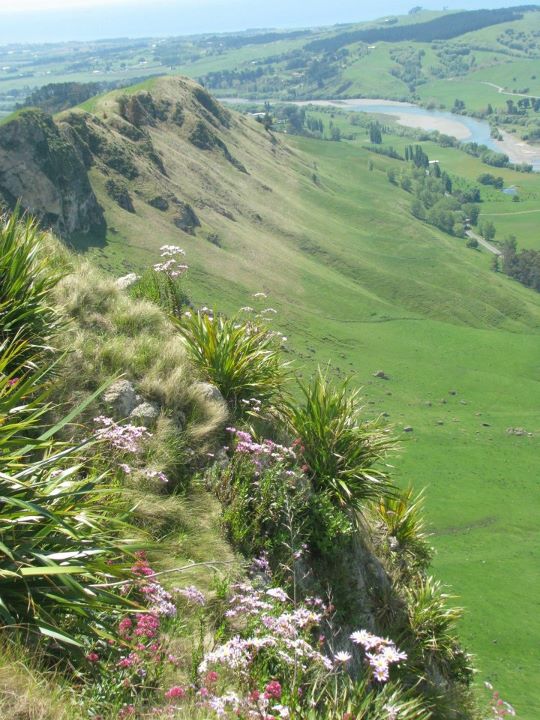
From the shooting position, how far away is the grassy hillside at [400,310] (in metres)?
42.2

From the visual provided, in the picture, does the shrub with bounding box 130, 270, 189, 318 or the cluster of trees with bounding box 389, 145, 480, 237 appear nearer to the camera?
the shrub with bounding box 130, 270, 189, 318

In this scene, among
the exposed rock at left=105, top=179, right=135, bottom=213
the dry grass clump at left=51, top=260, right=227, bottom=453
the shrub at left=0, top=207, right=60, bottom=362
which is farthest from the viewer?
the exposed rock at left=105, top=179, right=135, bottom=213

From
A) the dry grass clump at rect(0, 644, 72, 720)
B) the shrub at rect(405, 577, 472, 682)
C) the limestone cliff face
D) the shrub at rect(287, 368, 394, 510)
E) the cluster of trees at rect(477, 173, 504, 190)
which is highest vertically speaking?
the dry grass clump at rect(0, 644, 72, 720)

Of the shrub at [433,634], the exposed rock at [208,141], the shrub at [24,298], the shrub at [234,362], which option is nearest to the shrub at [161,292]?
the shrub at [234,362]

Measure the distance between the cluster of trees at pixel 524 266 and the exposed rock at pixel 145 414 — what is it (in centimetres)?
12015

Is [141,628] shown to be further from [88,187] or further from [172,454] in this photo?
[88,187]

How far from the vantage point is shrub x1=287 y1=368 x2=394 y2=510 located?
7.80 meters

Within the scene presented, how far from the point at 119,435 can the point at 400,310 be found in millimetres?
92922

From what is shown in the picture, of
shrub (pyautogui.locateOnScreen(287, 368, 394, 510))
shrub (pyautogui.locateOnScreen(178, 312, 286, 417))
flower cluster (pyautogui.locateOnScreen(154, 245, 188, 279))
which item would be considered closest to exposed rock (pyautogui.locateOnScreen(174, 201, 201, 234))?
flower cluster (pyautogui.locateOnScreen(154, 245, 188, 279))

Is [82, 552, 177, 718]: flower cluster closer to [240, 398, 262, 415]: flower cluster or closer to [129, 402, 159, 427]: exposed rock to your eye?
[129, 402, 159, 427]: exposed rock

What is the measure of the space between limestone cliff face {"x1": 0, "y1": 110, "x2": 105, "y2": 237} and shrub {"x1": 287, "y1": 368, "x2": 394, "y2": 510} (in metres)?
69.3

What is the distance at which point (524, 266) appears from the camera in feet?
391

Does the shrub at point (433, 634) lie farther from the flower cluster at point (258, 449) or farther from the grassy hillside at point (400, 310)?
the grassy hillside at point (400, 310)

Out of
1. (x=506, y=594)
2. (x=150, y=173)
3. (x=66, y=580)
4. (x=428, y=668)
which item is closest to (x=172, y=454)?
(x=66, y=580)
